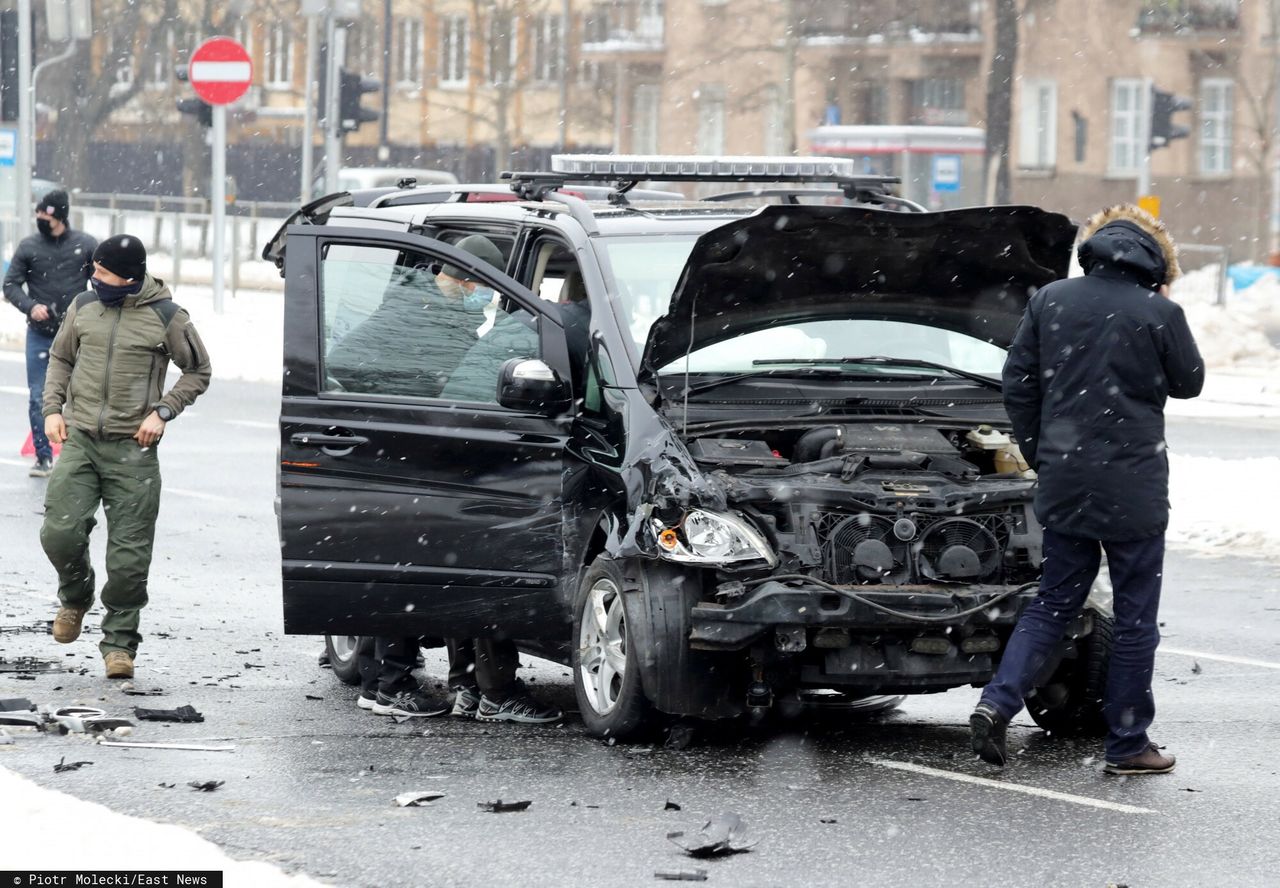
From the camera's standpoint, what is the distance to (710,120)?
5319 cm

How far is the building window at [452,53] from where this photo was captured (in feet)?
216

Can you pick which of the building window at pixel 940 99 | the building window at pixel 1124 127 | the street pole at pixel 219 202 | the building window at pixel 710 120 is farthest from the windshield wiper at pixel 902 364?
the building window at pixel 710 120

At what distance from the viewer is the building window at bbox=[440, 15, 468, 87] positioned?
65750mm

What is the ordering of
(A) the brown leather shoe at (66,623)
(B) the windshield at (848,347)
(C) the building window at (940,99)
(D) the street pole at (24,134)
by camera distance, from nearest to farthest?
1. (B) the windshield at (848,347)
2. (A) the brown leather shoe at (66,623)
3. (D) the street pole at (24,134)
4. (C) the building window at (940,99)

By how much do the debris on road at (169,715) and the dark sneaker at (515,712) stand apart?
101cm

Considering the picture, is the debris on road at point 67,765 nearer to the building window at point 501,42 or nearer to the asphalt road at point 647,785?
the asphalt road at point 647,785

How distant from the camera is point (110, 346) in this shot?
8906 mm

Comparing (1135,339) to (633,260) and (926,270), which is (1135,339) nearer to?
(926,270)

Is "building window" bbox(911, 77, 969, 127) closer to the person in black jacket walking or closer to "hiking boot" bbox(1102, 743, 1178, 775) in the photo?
the person in black jacket walking

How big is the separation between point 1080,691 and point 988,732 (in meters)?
0.80

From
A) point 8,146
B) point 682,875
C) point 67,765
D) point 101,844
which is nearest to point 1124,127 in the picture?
point 8,146

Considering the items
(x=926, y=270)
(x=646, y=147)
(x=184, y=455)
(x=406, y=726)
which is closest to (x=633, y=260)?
(x=926, y=270)

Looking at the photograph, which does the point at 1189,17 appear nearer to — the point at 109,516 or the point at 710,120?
the point at 710,120

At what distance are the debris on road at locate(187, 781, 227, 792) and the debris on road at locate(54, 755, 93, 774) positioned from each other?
0.41m
